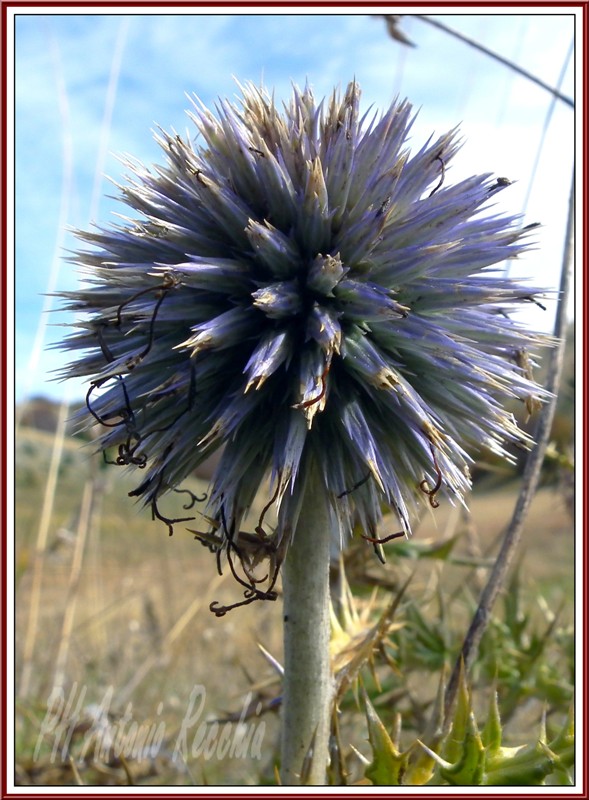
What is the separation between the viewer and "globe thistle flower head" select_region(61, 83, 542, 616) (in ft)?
4.59

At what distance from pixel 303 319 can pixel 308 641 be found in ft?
2.29

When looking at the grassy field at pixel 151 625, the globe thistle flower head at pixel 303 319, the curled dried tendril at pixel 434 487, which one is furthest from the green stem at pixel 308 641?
the grassy field at pixel 151 625

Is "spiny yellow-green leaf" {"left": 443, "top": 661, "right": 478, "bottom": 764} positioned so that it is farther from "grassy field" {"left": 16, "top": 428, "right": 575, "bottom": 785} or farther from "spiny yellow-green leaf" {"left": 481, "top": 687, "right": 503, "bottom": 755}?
"grassy field" {"left": 16, "top": 428, "right": 575, "bottom": 785}

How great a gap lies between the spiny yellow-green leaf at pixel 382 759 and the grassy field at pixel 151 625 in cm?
51

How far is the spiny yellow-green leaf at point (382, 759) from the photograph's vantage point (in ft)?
4.29

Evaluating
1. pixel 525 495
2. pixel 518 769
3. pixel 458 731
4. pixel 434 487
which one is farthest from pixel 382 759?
pixel 525 495

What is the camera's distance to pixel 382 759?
4.39 feet

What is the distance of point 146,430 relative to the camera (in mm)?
1504

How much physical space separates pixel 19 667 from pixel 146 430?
11.9 feet

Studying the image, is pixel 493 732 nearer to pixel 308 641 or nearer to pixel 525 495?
pixel 308 641

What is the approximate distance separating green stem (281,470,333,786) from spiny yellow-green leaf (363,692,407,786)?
0.16 metres

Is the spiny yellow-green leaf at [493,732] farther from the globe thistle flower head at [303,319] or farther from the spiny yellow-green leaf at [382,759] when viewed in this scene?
the globe thistle flower head at [303,319]

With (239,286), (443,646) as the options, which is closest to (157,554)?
(443,646)

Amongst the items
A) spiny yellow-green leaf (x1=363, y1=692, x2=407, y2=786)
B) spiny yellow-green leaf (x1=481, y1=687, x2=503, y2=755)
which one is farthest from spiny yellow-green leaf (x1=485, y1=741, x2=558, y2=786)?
spiny yellow-green leaf (x1=363, y1=692, x2=407, y2=786)
